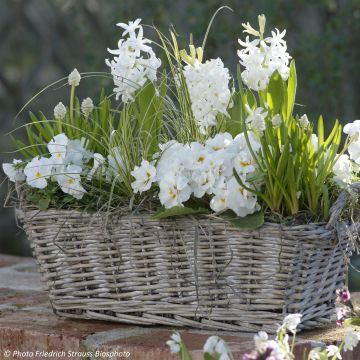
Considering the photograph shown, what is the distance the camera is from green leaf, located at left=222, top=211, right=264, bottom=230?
53.7 inches

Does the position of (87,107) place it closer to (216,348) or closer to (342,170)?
(342,170)

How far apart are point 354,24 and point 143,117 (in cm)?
194

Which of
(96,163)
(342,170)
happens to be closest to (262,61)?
(342,170)

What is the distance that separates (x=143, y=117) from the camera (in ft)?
5.03

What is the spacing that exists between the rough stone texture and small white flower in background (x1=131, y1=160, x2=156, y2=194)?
0.82 feet

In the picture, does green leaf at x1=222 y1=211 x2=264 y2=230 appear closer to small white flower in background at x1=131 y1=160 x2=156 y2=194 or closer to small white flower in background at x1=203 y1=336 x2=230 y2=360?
small white flower in background at x1=131 y1=160 x2=156 y2=194

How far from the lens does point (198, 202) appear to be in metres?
1.45

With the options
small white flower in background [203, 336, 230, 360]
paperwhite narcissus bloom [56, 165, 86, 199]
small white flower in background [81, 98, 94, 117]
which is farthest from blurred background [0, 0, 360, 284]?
small white flower in background [203, 336, 230, 360]

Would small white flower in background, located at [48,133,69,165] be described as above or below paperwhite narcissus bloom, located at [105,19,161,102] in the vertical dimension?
below

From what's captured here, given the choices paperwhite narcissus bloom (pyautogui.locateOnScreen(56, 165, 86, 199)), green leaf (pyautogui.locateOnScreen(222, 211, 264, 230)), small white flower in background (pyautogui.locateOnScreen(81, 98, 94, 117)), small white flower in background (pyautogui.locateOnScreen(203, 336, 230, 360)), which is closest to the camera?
small white flower in background (pyautogui.locateOnScreen(203, 336, 230, 360))

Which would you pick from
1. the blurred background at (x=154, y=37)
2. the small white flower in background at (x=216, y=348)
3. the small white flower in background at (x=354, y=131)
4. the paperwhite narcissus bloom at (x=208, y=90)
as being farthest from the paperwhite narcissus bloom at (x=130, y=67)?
the blurred background at (x=154, y=37)

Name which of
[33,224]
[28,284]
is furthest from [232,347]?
[28,284]

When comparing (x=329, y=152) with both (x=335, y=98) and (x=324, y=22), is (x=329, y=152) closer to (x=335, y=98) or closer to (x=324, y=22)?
(x=335, y=98)

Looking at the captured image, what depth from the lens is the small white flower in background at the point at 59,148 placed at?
1.52 meters
